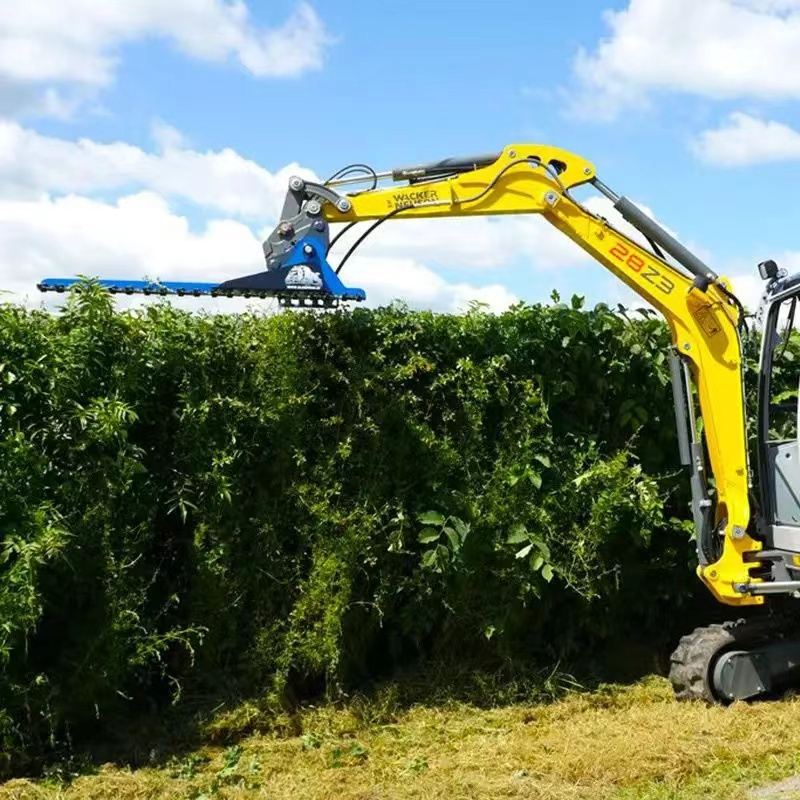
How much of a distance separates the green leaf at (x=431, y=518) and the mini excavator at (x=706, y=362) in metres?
1.60

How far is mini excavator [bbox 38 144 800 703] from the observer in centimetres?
663

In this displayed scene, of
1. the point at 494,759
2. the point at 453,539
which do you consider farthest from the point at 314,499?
the point at 494,759

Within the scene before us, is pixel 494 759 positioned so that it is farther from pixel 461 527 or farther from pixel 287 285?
pixel 287 285

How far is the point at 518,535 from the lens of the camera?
22.9 ft

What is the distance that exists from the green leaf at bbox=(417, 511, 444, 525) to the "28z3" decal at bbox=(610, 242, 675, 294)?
78.6 inches

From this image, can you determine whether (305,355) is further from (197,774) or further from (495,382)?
(197,774)

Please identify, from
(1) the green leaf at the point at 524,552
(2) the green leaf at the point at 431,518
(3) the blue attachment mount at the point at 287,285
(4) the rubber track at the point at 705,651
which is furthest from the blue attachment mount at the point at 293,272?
(4) the rubber track at the point at 705,651

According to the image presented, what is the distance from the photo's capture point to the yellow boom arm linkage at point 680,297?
6672 mm

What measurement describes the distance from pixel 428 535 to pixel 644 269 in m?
2.18

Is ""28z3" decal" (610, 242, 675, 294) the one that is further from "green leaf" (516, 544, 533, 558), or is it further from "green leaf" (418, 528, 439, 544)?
"green leaf" (418, 528, 439, 544)

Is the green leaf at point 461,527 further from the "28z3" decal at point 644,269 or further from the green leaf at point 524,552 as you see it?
the "28z3" decal at point 644,269

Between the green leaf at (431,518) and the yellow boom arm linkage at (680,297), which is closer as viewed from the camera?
the yellow boom arm linkage at (680,297)

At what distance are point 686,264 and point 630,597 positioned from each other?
248cm

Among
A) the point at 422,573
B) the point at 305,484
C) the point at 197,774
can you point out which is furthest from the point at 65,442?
the point at 422,573
